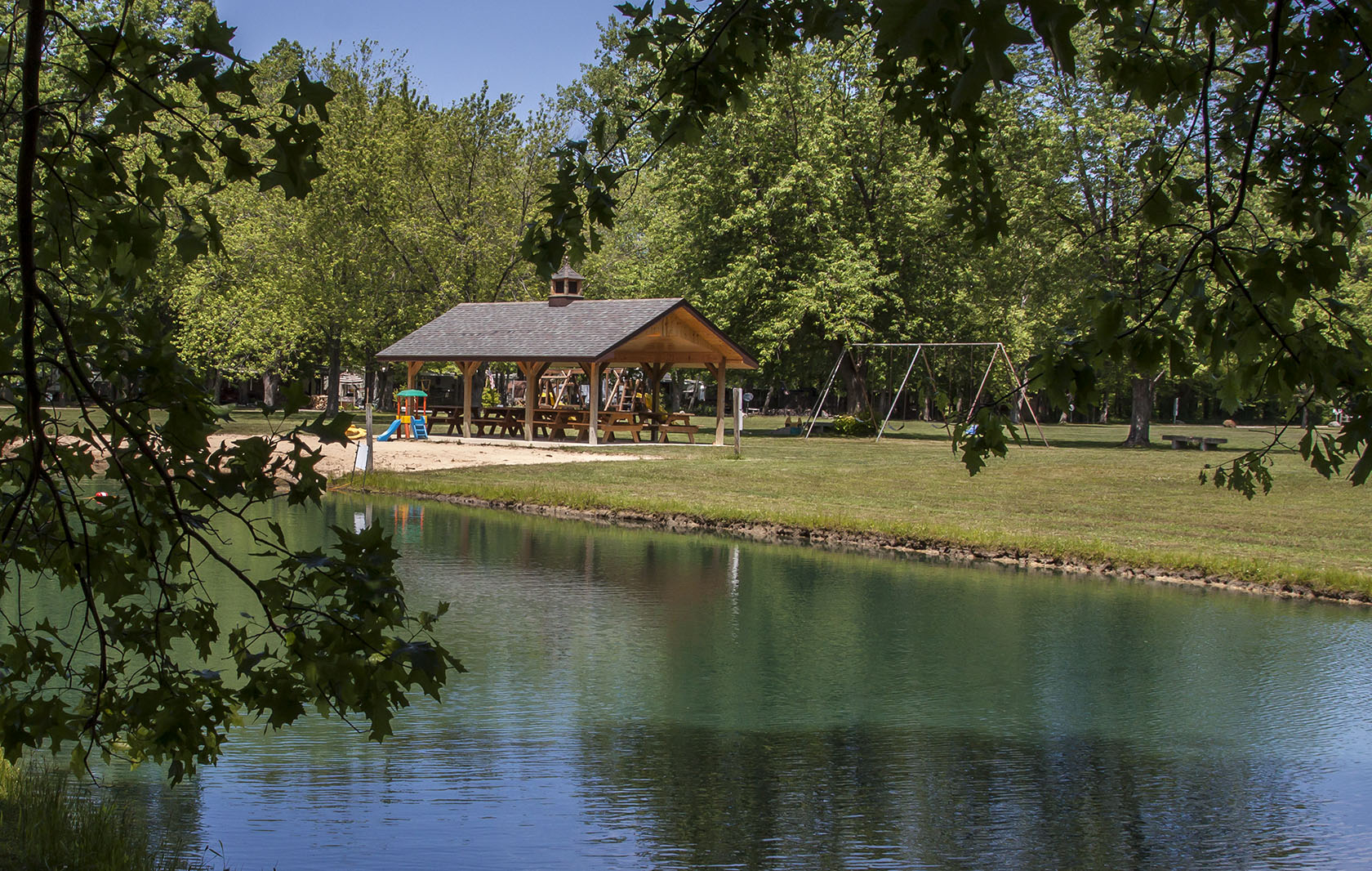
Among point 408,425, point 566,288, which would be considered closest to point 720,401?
point 566,288

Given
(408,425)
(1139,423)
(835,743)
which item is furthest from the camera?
(1139,423)

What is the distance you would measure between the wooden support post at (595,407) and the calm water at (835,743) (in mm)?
17930

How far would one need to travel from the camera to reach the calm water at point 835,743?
671 centimetres

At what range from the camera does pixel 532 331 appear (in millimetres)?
34344

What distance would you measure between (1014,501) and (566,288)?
739 inches

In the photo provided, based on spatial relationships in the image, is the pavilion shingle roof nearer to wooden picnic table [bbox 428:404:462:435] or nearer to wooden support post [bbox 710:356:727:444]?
wooden picnic table [bbox 428:404:462:435]

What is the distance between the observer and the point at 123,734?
7363 millimetres

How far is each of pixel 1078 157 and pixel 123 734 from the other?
113 ft

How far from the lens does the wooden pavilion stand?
32.4m

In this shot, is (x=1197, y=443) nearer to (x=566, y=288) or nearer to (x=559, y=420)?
(x=559, y=420)

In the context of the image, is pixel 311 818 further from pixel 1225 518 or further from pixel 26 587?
pixel 1225 518

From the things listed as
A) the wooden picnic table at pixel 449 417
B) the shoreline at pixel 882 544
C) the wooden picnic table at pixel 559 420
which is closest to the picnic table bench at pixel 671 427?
the wooden picnic table at pixel 559 420

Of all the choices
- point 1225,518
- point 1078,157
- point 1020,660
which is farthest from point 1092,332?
point 1078,157

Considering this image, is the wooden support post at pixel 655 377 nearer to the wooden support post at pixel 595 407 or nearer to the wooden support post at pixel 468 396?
the wooden support post at pixel 595 407
